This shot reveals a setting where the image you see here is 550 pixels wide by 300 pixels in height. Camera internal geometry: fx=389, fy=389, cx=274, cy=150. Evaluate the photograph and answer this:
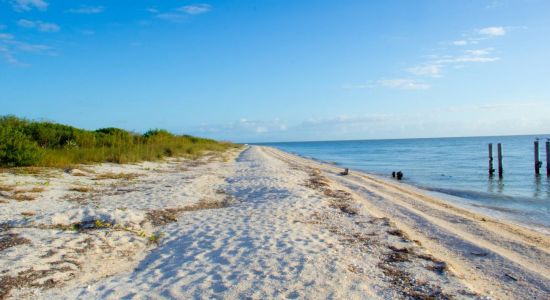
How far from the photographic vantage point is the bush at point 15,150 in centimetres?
1194

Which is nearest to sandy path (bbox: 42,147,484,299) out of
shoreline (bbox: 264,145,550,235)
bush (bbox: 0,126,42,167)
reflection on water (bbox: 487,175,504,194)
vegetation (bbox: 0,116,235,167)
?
shoreline (bbox: 264,145,550,235)

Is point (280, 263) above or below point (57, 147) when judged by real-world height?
below

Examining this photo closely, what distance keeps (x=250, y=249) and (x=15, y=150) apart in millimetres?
10257

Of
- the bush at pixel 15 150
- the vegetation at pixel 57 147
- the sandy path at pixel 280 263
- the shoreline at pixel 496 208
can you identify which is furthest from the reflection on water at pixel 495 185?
the bush at pixel 15 150

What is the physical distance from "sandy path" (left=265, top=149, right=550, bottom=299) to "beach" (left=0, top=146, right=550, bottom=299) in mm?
29

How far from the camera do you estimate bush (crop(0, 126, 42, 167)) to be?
1194 centimetres

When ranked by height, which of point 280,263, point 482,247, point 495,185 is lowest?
point 495,185

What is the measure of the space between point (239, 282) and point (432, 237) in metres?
4.19

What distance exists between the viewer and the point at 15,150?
1214 centimetres

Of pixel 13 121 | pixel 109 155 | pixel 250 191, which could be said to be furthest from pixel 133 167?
pixel 250 191

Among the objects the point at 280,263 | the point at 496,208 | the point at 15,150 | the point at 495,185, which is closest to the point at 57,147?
the point at 15,150

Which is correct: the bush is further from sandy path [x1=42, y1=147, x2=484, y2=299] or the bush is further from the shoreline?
the shoreline

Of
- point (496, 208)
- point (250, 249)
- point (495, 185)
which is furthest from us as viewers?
point (495, 185)

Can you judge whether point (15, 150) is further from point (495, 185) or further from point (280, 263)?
point (495, 185)
